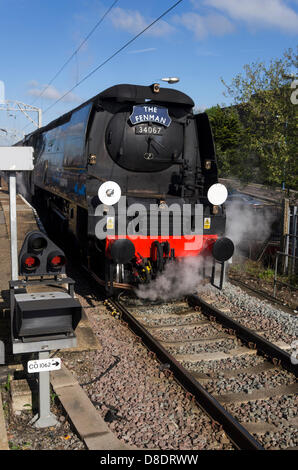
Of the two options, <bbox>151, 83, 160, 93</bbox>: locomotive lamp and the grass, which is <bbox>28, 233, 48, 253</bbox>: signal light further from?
the grass

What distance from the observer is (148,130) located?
7.00 meters

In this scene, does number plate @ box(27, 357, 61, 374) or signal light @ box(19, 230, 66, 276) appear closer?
number plate @ box(27, 357, 61, 374)

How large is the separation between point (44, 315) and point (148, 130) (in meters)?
4.29

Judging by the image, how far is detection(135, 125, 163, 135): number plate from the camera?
6945 millimetres

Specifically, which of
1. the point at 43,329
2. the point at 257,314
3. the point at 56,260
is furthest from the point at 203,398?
the point at 257,314

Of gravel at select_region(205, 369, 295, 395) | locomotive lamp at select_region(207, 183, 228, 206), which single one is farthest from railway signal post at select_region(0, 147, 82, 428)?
locomotive lamp at select_region(207, 183, 228, 206)

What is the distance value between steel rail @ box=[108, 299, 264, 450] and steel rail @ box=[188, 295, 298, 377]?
1.09 m

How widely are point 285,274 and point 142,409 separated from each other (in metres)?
5.45

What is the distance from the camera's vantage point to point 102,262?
7066 millimetres

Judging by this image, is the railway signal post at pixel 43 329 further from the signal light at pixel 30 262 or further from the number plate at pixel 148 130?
the number plate at pixel 148 130

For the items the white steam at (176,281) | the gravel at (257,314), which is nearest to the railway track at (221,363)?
the white steam at (176,281)

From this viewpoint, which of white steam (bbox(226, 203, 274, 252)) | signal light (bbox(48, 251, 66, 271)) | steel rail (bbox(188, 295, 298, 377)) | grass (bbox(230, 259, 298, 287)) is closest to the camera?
signal light (bbox(48, 251, 66, 271))

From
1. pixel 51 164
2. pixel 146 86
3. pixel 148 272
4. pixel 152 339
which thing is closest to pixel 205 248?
pixel 148 272
